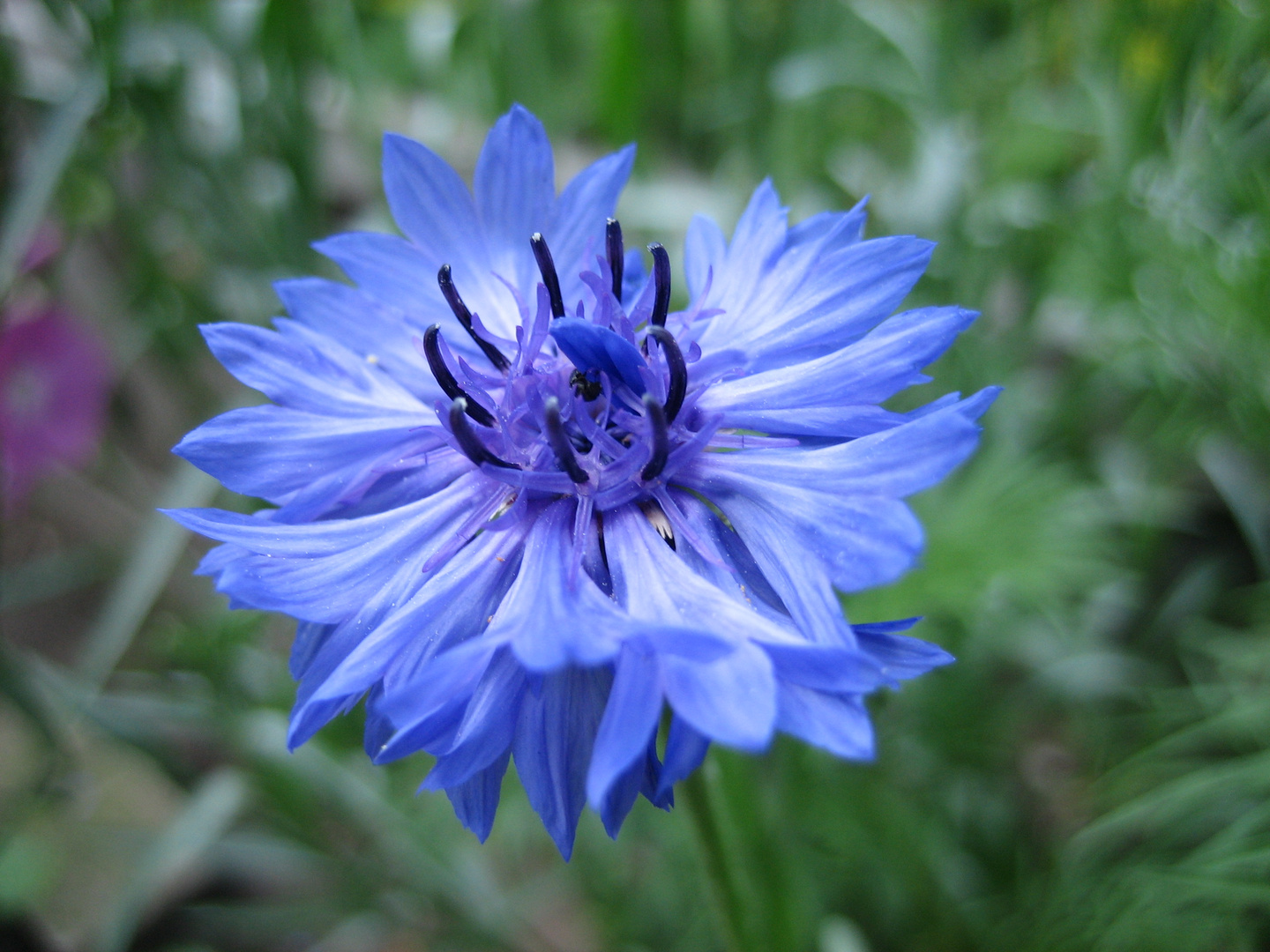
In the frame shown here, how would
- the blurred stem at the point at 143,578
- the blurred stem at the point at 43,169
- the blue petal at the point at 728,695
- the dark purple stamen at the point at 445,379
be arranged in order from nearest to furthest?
the blue petal at the point at 728,695 → the dark purple stamen at the point at 445,379 → the blurred stem at the point at 43,169 → the blurred stem at the point at 143,578

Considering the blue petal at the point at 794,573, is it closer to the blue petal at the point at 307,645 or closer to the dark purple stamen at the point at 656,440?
the dark purple stamen at the point at 656,440

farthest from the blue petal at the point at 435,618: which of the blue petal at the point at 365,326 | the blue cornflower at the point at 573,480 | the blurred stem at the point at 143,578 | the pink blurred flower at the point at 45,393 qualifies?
the pink blurred flower at the point at 45,393

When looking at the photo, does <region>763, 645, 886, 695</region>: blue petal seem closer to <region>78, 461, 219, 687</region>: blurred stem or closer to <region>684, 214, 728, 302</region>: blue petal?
<region>684, 214, 728, 302</region>: blue petal

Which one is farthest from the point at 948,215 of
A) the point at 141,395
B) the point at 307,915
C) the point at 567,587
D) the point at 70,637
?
the point at 70,637

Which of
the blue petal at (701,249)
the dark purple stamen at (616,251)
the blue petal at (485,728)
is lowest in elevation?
the blue petal at (485,728)

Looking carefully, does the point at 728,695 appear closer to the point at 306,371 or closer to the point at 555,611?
the point at 555,611

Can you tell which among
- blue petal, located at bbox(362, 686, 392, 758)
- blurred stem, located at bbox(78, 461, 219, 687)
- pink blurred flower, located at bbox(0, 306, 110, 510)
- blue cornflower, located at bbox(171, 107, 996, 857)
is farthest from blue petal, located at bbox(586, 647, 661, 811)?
pink blurred flower, located at bbox(0, 306, 110, 510)
